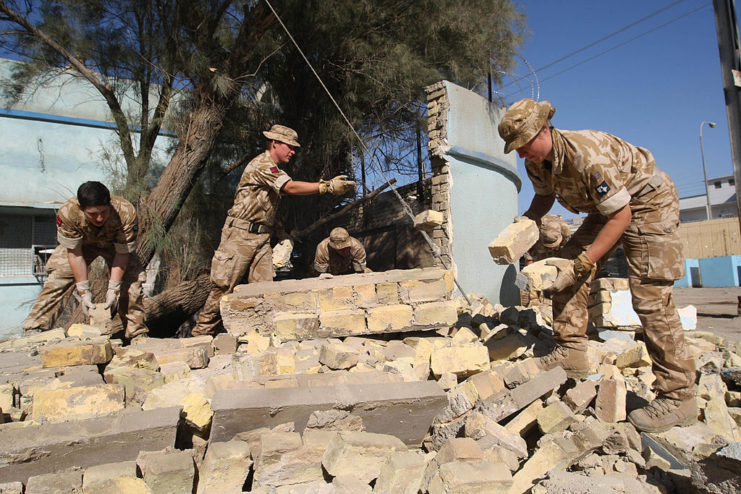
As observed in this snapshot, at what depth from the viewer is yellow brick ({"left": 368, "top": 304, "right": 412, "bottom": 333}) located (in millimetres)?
3791

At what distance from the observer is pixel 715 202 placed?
110ft

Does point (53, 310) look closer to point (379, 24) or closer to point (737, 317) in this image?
point (379, 24)

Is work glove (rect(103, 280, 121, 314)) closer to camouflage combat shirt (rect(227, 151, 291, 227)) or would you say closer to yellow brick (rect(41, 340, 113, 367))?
yellow brick (rect(41, 340, 113, 367))

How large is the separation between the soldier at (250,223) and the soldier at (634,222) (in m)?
2.41

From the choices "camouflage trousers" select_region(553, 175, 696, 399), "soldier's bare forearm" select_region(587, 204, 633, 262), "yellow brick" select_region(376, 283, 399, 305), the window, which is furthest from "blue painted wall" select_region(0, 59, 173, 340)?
"camouflage trousers" select_region(553, 175, 696, 399)

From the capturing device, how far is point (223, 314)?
3.97 metres

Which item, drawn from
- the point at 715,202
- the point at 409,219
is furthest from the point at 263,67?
the point at 715,202

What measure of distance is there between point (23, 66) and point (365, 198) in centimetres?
495

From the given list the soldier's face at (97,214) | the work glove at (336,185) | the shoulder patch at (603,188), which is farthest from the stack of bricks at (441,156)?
the soldier's face at (97,214)

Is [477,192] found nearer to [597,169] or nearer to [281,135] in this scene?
[281,135]

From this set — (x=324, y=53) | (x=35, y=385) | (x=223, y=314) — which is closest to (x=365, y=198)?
(x=324, y=53)

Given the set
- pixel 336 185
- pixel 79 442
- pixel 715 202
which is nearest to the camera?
pixel 79 442

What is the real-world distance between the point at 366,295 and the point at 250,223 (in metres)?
1.71

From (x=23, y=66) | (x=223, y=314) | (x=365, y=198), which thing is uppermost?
(x=23, y=66)
